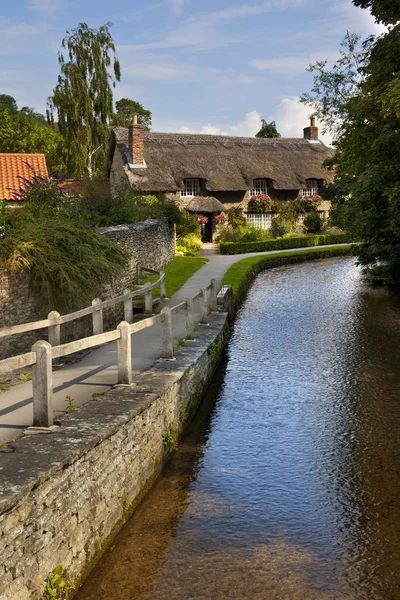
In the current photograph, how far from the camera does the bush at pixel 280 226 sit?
1750 inches

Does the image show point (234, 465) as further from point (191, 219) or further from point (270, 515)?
point (191, 219)

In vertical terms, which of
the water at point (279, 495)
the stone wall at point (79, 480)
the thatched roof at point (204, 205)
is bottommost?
the water at point (279, 495)

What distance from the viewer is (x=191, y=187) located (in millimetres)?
44062

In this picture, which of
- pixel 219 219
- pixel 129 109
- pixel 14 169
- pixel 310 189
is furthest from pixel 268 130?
pixel 14 169

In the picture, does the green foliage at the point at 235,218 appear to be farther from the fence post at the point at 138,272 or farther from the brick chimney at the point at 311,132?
the fence post at the point at 138,272

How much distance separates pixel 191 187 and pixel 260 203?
5.23 m

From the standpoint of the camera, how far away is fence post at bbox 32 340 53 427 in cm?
561

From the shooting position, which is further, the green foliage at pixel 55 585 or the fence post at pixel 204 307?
the fence post at pixel 204 307

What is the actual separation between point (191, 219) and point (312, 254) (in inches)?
310

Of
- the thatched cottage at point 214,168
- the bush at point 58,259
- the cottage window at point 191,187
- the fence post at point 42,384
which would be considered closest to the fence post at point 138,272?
the bush at point 58,259

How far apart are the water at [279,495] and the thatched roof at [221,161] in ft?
97.1

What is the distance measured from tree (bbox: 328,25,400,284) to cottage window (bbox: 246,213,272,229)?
24014mm

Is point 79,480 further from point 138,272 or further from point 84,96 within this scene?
point 84,96

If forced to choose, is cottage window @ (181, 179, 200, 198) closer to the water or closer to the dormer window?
the dormer window
